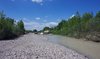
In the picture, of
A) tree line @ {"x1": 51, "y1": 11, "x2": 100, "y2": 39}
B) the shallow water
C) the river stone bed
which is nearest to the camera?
the river stone bed

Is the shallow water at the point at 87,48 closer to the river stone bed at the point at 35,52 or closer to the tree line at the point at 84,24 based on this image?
the river stone bed at the point at 35,52

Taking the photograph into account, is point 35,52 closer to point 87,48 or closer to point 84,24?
point 87,48

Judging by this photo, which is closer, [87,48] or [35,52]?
[35,52]

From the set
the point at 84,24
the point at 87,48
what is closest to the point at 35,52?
the point at 87,48

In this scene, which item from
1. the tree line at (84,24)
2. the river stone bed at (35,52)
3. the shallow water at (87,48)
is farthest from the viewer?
the tree line at (84,24)

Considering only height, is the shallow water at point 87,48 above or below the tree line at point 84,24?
below

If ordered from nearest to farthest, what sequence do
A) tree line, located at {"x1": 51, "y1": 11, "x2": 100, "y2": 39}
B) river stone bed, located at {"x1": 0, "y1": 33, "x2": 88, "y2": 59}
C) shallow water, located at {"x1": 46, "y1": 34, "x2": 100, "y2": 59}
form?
river stone bed, located at {"x1": 0, "y1": 33, "x2": 88, "y2": 59}
shallow water, located at {"x1": 46, "y1": 34, "x2": 100, "y2": 59}
tree line, located at {"x1": 51, "y1": 11, "x2": 100, "y2": 39}

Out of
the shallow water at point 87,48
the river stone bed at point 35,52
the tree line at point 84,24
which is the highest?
the tree line at point 84,24

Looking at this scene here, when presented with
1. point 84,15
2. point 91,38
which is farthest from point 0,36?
point 84,15

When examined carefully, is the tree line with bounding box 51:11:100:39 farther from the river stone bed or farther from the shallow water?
the river stone bed

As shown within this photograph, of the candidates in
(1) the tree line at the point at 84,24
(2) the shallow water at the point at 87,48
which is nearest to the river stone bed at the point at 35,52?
(2) the shallow water at the point at 87,48

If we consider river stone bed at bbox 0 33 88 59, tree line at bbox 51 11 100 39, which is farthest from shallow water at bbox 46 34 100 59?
tree line at bbox 51 11 100 39

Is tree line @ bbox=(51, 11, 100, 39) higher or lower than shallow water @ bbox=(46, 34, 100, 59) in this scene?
higher

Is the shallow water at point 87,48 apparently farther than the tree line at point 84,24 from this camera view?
No
